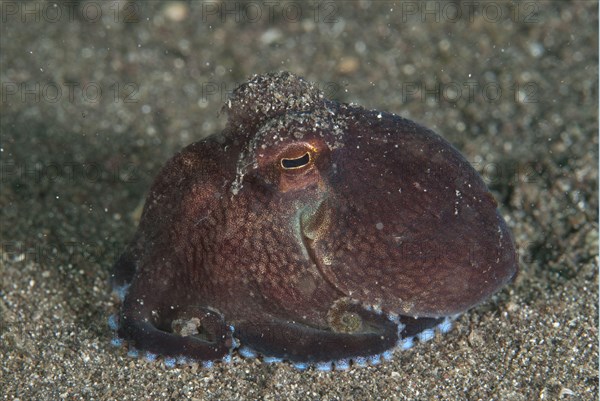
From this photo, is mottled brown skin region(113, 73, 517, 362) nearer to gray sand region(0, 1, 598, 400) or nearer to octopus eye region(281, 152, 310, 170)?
octopus eye region(281, 152, 310, 170)

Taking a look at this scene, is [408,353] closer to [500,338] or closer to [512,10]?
[500,338]

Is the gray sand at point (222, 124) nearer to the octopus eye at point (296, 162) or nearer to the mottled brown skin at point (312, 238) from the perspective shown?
the mottled brown skin at point (312, 238)

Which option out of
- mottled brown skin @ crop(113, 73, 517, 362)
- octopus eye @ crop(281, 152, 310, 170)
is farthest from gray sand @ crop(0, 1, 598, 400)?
octopus eye @ crop(281, 152, 310, 170)

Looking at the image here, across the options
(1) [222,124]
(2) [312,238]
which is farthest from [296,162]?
(1) [222,124]

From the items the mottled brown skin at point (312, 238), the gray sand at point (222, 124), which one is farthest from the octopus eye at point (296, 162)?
the gray sand at point (222, 124)

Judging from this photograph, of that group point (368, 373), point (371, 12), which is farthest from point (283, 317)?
point (371, 12)

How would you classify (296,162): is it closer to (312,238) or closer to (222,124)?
(312,238)
